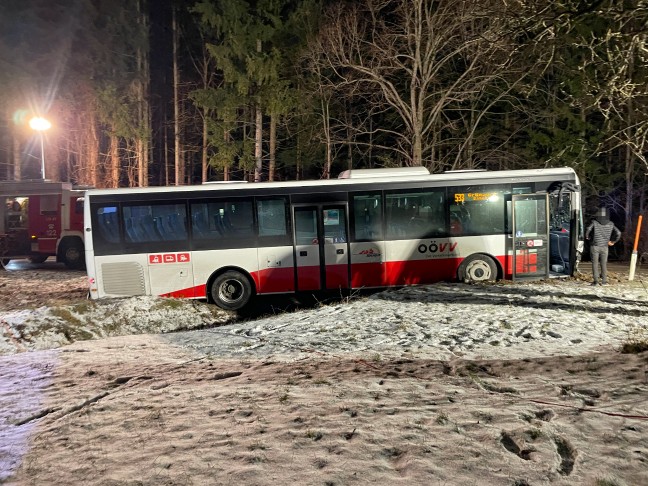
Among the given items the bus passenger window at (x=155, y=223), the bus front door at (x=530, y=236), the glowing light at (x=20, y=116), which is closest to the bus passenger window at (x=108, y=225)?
the bus passenger window at (x=155, y=223)

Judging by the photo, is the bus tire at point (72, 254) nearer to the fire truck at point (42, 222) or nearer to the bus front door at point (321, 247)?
the fire truck at point (42, 222)

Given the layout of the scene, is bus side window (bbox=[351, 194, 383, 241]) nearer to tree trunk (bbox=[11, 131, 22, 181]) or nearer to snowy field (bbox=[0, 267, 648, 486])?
snowy field (bbox=[0, 267, 648, 486])

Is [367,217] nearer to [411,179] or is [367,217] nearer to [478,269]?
[411,179]

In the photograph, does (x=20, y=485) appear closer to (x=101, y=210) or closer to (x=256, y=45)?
(x=101, y=210)

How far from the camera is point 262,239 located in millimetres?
12305

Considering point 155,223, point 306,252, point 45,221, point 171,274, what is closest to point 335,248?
point 306,252

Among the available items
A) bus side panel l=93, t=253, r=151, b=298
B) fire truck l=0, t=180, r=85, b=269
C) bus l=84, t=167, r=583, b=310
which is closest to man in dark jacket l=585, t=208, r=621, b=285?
bus l=84, t=167, r=583, b=310

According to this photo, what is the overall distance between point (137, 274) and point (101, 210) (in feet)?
5.71

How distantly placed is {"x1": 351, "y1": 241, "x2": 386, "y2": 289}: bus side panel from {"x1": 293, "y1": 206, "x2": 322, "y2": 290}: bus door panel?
892 mm

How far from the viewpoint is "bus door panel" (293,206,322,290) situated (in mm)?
12281

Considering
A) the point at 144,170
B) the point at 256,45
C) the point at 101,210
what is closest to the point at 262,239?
the point at 101,210

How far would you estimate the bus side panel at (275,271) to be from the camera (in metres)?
12.2

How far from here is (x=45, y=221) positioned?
21312 mm

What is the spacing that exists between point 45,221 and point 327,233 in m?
14.7
